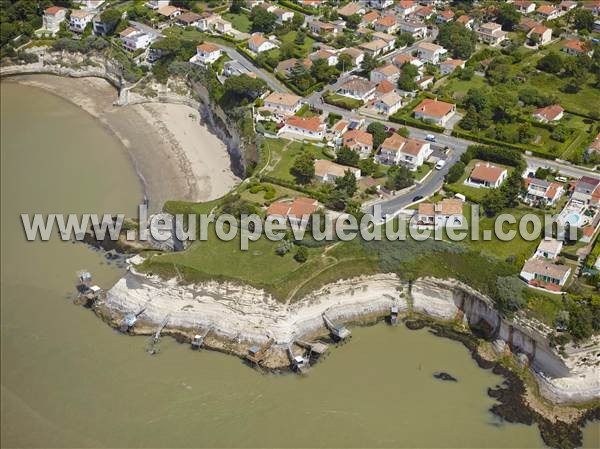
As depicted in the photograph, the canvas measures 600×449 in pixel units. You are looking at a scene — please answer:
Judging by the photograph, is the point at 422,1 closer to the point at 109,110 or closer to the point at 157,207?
the point at 109,110

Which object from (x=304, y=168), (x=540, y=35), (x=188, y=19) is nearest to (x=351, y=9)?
(x=188, y=19)

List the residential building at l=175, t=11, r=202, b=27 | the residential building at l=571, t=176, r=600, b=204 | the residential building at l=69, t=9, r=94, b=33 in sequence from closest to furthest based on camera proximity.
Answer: the residential building at l=571, t=176, r=600, b=204 < the residential building at l=175, t=11, r=202, b=27 < the residential building at l=69, t=9, r=94, b=33

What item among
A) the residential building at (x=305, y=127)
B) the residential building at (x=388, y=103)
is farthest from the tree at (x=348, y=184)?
the residential building at (x=388, y=103)

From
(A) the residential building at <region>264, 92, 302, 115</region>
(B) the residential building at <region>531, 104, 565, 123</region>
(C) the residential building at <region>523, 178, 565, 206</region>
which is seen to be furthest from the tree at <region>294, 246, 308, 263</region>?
(B) the residential building at <region>531, 104, 565, 123</region>

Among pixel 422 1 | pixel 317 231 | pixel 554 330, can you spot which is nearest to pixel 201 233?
pixel 317 231

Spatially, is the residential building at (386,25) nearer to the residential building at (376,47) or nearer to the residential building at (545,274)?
the residential building at (376,47)

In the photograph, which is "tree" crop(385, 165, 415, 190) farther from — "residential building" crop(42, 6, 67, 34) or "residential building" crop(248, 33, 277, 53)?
"residential building" crop(42, 6, 67, 34)
